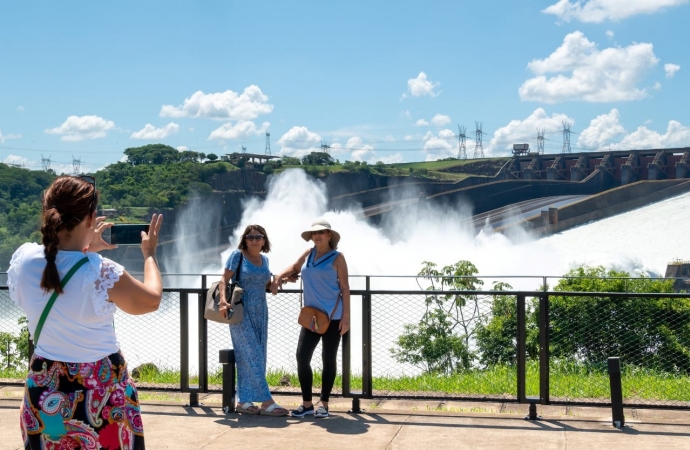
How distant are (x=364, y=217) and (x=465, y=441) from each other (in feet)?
246

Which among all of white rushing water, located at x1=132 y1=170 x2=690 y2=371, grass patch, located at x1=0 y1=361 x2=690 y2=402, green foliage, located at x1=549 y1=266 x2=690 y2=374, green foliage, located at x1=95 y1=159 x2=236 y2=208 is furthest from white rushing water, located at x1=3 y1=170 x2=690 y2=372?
grass patch, located at x1=0 y1=361 x2=690 y2=402

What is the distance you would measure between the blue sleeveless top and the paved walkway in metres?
0.88

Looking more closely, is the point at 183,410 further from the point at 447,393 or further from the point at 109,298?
the point at 109,298

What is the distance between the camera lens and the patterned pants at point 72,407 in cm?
307

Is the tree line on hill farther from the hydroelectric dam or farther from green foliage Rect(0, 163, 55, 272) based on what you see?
the hydroelectric dam

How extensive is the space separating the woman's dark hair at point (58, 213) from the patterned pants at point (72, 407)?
0.33 metres

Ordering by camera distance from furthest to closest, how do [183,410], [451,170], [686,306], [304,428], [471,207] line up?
[451,170], [471,207], [686,306], [183,410], [304,428]

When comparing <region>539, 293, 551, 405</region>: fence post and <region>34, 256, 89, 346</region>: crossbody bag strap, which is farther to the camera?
<region>539, 293, 551, 405</region>: fence post

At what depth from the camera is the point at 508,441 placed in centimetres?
562

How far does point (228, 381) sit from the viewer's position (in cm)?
660

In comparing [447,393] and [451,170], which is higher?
[451,170]

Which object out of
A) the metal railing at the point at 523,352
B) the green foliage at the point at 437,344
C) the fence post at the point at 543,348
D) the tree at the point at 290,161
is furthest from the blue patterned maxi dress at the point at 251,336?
the tree at the point at 290,161

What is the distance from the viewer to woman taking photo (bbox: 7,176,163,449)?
3.01 meters

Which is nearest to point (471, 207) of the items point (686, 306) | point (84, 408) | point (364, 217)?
point (364, 217)
